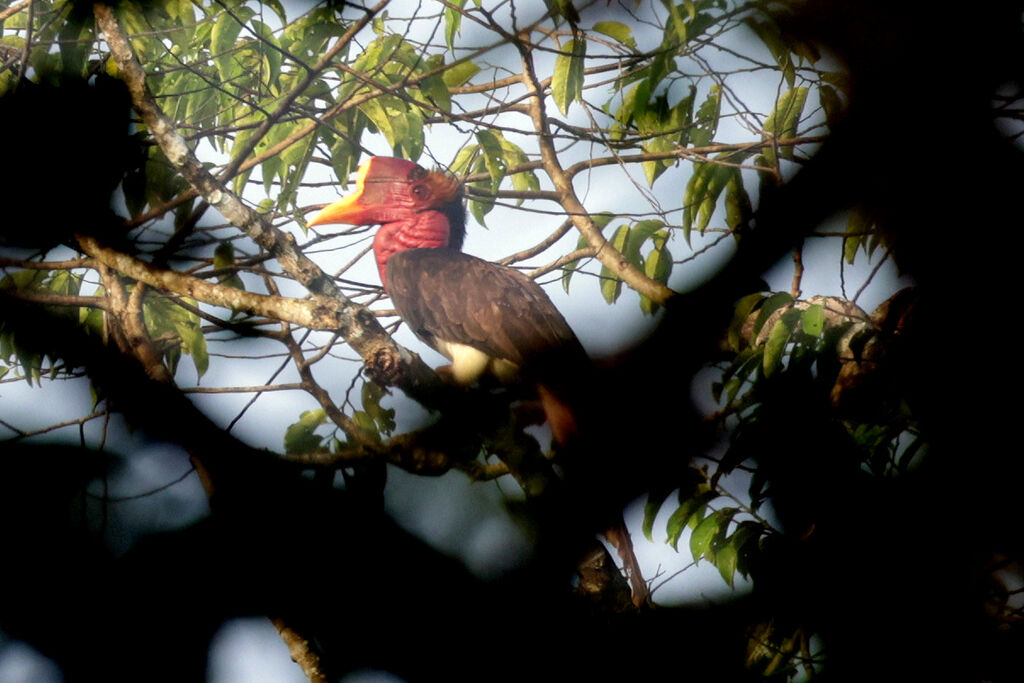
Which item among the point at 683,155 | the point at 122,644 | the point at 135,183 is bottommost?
the point at 122,644

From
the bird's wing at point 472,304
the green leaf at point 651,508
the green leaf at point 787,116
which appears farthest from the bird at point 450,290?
the green leaf at point 787,116

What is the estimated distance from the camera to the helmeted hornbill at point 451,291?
87cm

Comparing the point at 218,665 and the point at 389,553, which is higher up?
the point at 389,553

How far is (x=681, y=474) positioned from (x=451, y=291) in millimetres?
311

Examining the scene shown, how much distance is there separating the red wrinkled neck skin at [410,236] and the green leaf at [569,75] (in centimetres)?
19

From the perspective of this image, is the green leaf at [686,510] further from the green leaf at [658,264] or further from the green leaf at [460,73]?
the green leaf at [460,73]

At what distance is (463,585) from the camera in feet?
2.84

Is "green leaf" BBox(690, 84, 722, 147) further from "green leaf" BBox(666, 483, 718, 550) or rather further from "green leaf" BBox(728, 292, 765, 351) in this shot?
"green leaf" BBox(666, 483, 718, 550)

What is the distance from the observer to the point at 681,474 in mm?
840

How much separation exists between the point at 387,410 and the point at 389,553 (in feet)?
0.51

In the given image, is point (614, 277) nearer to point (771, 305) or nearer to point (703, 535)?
point (771, 305)

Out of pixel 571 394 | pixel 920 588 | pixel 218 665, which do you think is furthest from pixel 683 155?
pixel 218 665

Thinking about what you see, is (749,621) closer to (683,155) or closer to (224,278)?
(683,155)

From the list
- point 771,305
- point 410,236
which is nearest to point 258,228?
point 410,236
